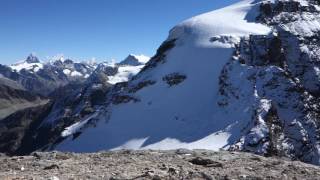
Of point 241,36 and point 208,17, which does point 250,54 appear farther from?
point 208,17

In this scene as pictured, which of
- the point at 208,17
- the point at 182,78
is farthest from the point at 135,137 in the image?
the point at 208,17

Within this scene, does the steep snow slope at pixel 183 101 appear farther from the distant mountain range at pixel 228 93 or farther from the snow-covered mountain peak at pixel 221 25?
the distant mountain range at pixel 228 93

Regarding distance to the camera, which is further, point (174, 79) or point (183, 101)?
point (174, 79)

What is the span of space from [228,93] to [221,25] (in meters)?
27.9

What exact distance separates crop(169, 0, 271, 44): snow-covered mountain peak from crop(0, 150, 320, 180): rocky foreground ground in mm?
97685

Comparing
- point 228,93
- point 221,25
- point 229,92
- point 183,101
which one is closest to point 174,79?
point 183,101

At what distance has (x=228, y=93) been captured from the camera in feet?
330

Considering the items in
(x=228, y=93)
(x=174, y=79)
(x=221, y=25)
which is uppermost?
(x=221, y=25)

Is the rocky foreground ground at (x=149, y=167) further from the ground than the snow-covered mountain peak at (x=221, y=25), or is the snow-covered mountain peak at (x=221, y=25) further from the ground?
the snow-covered mountain peak at (x=221, y=25)

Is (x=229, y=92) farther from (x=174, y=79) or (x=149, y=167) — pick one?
(x=149, y=167)

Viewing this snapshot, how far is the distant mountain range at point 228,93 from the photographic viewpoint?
292ft

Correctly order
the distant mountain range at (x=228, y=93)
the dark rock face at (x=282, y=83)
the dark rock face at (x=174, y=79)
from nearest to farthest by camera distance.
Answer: the dark rock face at (x=282, y=83) < the distant mountain range at (x=228, y=93) < the dark rock face at (x=174, y=79)

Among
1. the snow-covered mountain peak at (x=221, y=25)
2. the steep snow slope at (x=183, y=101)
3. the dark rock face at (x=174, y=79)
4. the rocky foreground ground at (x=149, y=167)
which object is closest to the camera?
the rocky foreground ground at (x=149, y=167)

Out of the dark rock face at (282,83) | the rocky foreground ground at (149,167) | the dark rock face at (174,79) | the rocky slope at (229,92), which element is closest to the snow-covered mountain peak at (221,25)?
the rocky slope at (229,92)
